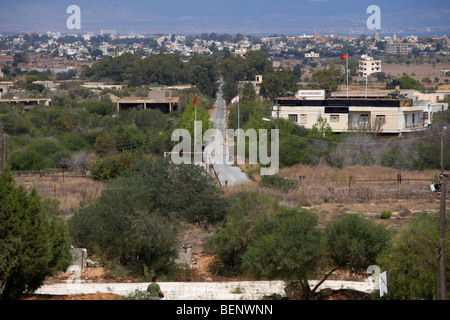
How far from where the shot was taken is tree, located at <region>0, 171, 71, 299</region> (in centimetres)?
1265

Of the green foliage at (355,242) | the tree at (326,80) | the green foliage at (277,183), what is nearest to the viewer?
the green foliage at (355,242)

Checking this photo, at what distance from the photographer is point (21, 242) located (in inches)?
504

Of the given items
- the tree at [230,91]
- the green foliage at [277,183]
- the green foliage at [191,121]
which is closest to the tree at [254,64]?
the tree at [230,91]

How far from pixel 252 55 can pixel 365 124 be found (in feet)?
229

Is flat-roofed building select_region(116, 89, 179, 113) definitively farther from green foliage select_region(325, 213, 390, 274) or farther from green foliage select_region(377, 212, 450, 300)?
green foliage select_region(377, 212, 450, 300)

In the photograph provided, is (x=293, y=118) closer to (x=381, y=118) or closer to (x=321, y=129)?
(x=321, y=129)

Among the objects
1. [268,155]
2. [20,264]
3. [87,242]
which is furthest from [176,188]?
[268,155]

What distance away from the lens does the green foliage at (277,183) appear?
3162cm

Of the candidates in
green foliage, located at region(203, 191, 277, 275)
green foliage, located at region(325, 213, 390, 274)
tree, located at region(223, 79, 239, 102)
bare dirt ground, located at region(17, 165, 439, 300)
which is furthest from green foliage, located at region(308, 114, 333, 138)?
tree, located at region(223, 79, 239, 102)

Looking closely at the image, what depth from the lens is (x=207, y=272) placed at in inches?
750

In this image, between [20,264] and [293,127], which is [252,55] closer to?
[293,127]

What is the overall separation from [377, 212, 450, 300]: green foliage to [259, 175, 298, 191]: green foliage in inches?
668

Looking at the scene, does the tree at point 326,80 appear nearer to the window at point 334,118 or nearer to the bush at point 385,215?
the window at point 334,118

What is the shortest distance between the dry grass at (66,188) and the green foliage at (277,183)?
26.6 ft
